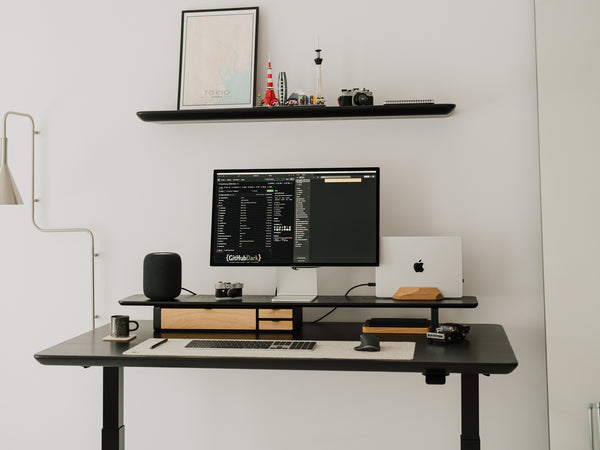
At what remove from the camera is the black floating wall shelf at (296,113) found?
2.46 meters

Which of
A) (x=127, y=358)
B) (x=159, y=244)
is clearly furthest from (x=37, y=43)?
(x=127, y=358)

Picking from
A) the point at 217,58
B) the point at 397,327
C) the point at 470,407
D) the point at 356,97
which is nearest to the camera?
the point at 470,407

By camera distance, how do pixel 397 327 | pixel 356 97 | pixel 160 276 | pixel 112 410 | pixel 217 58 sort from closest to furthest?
pixel 112 410 → pixel 397 327 → pixel 160 276 → pixel 356 97 → pixel 217 58

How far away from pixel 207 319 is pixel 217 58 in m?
1.08

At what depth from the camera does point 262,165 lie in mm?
2711

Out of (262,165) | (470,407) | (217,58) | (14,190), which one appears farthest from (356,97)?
(14,190)

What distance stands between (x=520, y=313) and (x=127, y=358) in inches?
59.0

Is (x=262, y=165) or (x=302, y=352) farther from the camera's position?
(x=262, y=165)

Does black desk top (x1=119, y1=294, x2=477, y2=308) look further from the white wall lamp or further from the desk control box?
the white wall lamp

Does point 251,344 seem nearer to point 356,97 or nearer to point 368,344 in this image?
point 368,344

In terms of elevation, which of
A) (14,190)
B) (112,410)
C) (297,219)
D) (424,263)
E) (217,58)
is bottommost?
(112,410)

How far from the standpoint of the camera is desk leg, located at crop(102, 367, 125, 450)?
214cm

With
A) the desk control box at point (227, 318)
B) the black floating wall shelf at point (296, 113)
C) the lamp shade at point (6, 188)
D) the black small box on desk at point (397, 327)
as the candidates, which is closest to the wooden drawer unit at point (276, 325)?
the desk control box at point (227, 318)

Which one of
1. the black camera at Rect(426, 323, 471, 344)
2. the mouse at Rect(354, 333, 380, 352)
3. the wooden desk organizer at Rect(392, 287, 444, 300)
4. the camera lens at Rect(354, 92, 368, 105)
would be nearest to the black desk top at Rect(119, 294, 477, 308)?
the wooden desk organizer at Rect(392, 287, 444, 300)
